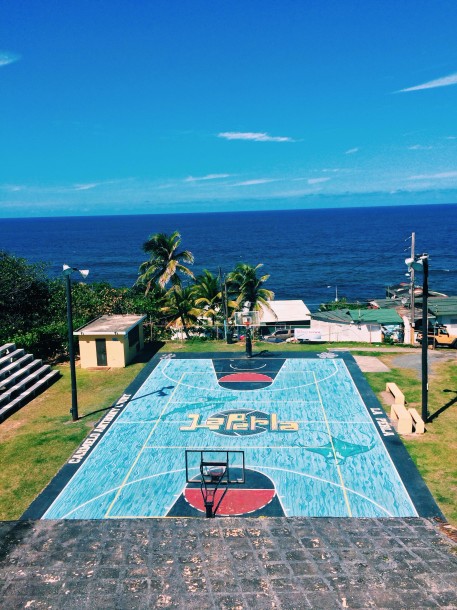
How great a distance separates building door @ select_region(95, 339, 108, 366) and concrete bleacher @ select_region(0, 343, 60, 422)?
96.6 inches

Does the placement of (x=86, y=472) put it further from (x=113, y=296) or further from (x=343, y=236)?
(x=343, y=236)

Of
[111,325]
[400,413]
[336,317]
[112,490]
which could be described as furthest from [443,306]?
[112,490]

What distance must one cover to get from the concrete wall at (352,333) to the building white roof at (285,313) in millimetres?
6140

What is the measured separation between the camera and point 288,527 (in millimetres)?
9414

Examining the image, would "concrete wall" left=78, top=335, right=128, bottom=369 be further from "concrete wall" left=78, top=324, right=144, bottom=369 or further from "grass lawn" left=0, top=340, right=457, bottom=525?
"grass lawn" left=0, top=340, right=457, bottom=525

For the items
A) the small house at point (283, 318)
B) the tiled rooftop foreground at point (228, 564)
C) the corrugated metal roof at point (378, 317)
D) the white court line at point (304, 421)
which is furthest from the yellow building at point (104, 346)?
the tiled rooftop foreground at point (228, 564)

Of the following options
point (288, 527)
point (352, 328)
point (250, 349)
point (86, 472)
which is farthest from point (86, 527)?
point (352, 328)

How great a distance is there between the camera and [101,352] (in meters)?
30.6

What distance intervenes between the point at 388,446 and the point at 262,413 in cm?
574

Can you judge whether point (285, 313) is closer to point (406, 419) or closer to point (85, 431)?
point (406, 419)

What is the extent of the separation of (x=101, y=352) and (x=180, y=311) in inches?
433

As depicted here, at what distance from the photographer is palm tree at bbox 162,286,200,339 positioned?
1598 inches

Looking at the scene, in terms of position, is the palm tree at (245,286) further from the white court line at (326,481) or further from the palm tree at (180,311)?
the white court line at (326,481)

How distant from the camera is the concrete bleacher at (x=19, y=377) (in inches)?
979
